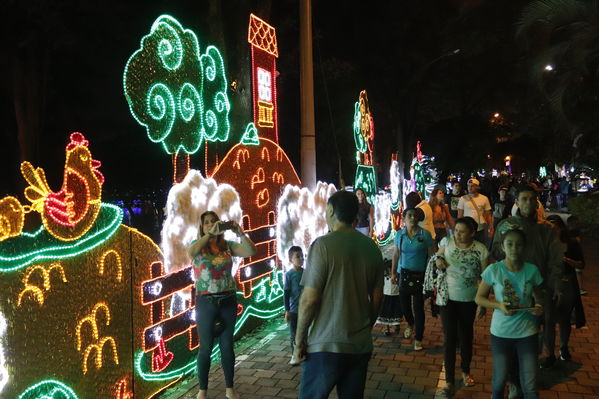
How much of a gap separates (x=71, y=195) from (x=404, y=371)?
12.3 feet

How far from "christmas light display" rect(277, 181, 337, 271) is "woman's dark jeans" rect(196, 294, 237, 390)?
3182 mm

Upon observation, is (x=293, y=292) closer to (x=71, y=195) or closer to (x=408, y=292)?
(x=408, y=292)

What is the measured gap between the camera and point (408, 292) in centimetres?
650

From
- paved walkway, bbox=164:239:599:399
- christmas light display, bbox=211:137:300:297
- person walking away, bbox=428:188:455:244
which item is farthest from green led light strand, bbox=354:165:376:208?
paved walkway, bbox=164:239:599:399

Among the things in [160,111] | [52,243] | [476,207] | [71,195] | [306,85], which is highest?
[306,85]

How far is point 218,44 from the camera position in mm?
8250

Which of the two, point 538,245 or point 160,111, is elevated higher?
point 160,111

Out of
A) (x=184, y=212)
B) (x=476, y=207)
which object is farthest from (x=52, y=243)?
(x=476, y=207)

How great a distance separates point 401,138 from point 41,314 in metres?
20.3

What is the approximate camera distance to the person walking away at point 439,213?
10375 millimetres

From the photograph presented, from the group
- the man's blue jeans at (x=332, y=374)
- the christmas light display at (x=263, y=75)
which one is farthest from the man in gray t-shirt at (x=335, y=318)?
the christmas light display at (x=263, y=75)

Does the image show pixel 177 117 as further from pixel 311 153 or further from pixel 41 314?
pixel 311 153

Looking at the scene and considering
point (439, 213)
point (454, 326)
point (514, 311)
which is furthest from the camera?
point (439, 213)

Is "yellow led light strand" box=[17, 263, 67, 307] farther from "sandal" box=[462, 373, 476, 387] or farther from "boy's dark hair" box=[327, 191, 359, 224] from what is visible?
"sandal" box=[462, 373, 476, 387]
